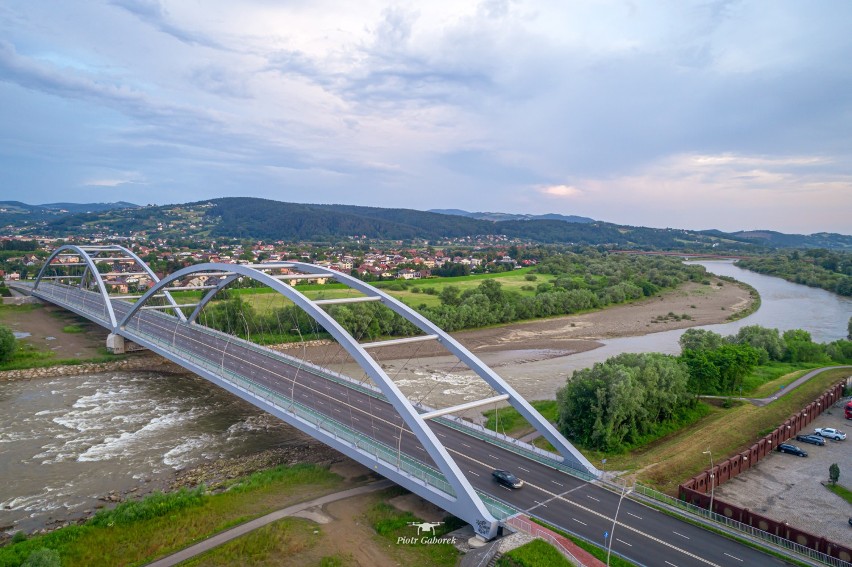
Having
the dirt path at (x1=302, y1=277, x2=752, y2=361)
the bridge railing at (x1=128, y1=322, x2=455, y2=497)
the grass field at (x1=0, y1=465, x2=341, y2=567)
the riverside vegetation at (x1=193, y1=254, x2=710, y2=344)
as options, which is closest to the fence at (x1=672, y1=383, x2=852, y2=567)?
the bridge railing at (x1=128, y1=322, x2=455, y2=497)

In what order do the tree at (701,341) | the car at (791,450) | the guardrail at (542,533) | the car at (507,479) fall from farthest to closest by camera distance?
the tree at (701,341) < the car at (791,450) < the car at (507,479) < the guardrail at (542,533)

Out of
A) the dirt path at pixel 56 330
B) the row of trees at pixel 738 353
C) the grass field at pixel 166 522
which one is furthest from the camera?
the dirt path at pixel 56 330

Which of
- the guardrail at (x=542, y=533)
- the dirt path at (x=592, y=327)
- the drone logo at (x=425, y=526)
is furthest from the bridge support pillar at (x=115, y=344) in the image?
the guardrail at (x=542, y=533)

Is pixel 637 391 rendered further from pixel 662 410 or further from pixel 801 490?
pixel 801 490

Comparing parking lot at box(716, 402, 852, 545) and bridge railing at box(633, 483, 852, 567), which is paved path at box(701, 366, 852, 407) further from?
bridge railing at box(633, 483, 852, 567)

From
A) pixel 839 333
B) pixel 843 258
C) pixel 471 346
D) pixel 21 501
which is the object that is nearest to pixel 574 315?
pixel 471 346

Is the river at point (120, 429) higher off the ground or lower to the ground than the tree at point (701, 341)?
→ lower

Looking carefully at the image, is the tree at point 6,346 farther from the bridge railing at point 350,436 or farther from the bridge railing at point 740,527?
the bridge railing at point 740,527

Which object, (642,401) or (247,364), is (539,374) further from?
(247,364)
